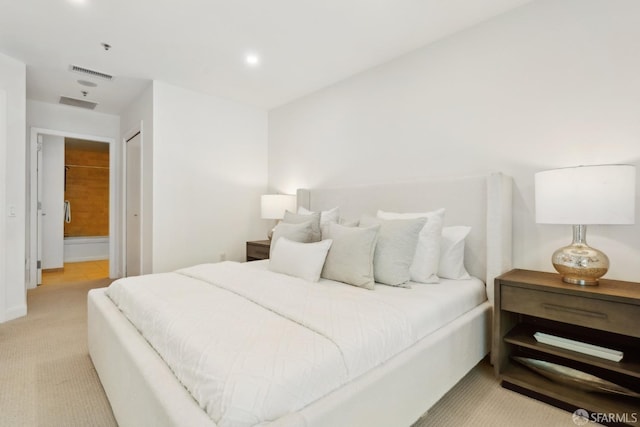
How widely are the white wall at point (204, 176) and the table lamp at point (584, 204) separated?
3.32m

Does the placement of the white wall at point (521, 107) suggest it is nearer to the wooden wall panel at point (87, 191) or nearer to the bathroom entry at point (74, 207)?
the bathroom entry at point (74, 207)

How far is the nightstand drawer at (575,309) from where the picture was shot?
146cm

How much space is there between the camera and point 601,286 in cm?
165

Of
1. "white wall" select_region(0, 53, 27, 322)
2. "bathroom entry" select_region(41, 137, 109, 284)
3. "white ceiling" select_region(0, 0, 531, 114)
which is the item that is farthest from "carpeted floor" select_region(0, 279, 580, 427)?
"bathroom entry" select_region(41, 137, 109, 284)

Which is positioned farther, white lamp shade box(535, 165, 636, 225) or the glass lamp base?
the glass lamp base

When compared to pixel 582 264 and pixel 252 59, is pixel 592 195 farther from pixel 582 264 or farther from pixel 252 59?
pixel 252 59

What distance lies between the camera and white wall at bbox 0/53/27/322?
112 inches

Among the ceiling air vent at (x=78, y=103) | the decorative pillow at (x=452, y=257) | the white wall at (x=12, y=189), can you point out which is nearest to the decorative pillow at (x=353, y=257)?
the decorative pillow at (x=452, y=257)

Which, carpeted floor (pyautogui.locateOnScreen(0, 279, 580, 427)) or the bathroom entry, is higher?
the bathroom entry

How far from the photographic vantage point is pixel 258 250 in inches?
142

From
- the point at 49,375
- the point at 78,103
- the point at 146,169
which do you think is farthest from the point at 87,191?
the point at 49,375

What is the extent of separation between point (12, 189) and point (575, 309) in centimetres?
457

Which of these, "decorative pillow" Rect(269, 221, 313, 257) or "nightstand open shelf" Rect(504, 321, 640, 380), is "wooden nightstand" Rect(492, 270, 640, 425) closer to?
"nightstand open shelf" Rect(504, 321, 640, 380)

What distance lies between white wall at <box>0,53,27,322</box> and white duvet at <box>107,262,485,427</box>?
1802mm
